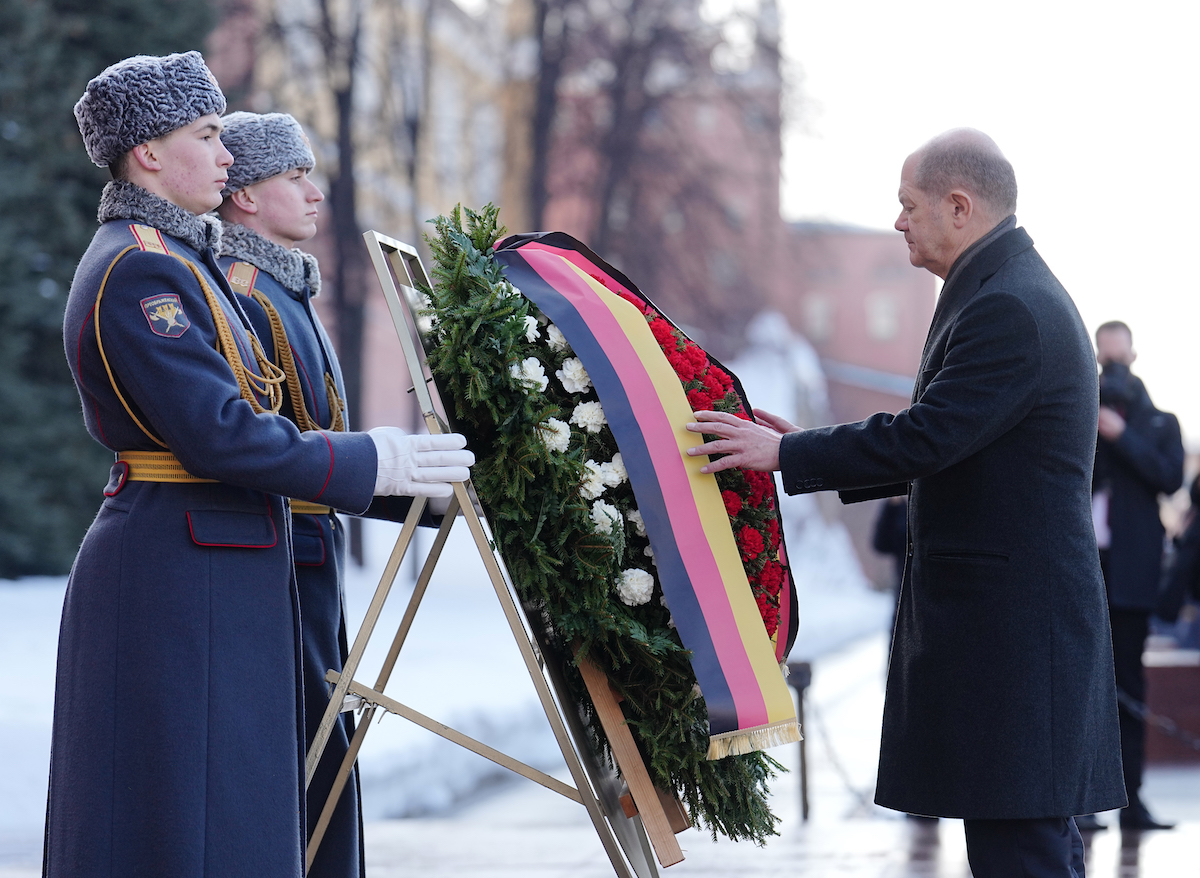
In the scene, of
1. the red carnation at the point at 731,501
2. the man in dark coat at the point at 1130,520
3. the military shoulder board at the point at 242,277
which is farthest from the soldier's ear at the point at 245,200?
the man in dark coat at the point at 1130,520

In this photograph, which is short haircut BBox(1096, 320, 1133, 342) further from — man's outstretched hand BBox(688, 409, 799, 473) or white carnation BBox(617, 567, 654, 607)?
white carnation BBox(617, 567, 654, 607)

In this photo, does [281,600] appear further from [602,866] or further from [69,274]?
[69,274]

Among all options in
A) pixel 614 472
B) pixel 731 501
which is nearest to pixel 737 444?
pixel 731 501

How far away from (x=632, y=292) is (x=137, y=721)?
148 cm

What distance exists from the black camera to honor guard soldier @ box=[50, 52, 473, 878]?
3.97m

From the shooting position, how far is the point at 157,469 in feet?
8.18

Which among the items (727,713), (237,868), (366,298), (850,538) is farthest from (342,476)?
(850,538)

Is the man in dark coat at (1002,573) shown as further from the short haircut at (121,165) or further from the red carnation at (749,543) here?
the short haircut at (121,165)

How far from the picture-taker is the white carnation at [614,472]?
286 centimetres

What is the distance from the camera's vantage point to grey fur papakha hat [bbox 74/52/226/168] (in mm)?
Result: 2535

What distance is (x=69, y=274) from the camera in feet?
33.8

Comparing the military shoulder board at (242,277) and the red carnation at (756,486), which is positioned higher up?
the military shoulder board at (242,277)

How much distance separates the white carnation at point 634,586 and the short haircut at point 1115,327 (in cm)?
349

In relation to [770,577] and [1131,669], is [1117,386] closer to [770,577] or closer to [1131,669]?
[1131,669]
